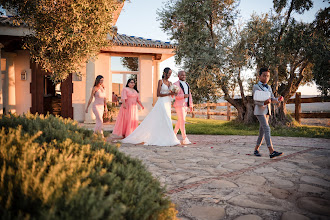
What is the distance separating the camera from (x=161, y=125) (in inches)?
291

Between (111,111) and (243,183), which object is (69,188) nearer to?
(243,183)

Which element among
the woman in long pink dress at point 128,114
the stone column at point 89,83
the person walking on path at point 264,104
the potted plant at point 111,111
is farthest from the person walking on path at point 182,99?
the stone column at point 89,83

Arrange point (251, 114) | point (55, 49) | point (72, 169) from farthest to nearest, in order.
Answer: point (251, 114) → point (55, 49) → point (72, 169)

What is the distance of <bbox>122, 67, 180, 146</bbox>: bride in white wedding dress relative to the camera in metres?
7.27

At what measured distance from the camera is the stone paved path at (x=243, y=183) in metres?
2.82

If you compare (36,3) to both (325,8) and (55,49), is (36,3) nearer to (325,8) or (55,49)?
(55,49)

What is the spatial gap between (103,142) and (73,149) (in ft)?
1.42

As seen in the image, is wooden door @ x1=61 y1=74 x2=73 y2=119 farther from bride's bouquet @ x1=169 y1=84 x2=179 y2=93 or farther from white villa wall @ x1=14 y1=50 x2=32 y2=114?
bride's bouquet @ x1=169 y1=84 x2=179 y2=93

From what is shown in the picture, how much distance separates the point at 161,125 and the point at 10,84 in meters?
10.3

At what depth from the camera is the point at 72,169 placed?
4.87ft

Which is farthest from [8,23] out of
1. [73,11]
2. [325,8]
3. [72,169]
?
[325,8]

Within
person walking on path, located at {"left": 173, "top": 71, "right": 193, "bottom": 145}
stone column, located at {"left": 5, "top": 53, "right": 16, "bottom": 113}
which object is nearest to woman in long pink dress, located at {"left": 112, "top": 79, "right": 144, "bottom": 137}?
person walking on path, located at {"left": 173, "top": 71, "right": 193, "bottom": 145}

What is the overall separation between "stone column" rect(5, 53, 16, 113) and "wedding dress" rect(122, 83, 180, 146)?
9.24 metres

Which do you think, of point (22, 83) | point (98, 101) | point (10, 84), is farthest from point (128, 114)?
point (10, 84)
